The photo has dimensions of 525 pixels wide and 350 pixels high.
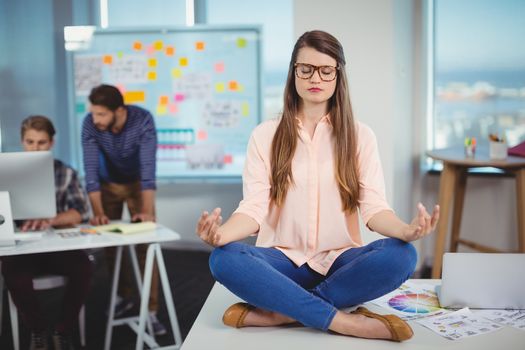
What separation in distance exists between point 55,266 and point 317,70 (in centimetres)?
159

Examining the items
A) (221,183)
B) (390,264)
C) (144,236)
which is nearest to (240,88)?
(221,183)

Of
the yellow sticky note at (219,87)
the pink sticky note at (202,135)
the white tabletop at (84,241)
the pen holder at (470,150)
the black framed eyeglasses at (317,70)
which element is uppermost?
the yellow sticky note at (219,87)

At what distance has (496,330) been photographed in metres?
1.78

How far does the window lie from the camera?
396cm

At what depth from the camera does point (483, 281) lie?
1.93 meters

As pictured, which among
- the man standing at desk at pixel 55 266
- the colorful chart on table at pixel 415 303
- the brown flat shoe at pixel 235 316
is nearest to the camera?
the brown flat shoe at pixel 235 316

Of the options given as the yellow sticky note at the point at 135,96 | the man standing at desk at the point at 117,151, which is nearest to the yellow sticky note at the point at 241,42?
the yellow sticky note at the point at 135,96

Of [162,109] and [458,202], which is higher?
[162,109]

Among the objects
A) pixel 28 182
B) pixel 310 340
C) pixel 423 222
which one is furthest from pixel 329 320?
pixel 28 182

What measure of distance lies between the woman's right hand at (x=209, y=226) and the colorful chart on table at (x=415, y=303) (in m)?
0.60

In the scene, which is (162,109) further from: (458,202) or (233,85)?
(458,202)

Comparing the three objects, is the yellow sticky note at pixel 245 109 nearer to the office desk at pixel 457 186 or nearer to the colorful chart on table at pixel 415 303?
the office desk at pixel 457 186

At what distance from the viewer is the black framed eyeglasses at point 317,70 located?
205 cm

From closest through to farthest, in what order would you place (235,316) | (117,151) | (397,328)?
(397,328), (235,316), (117,151)
